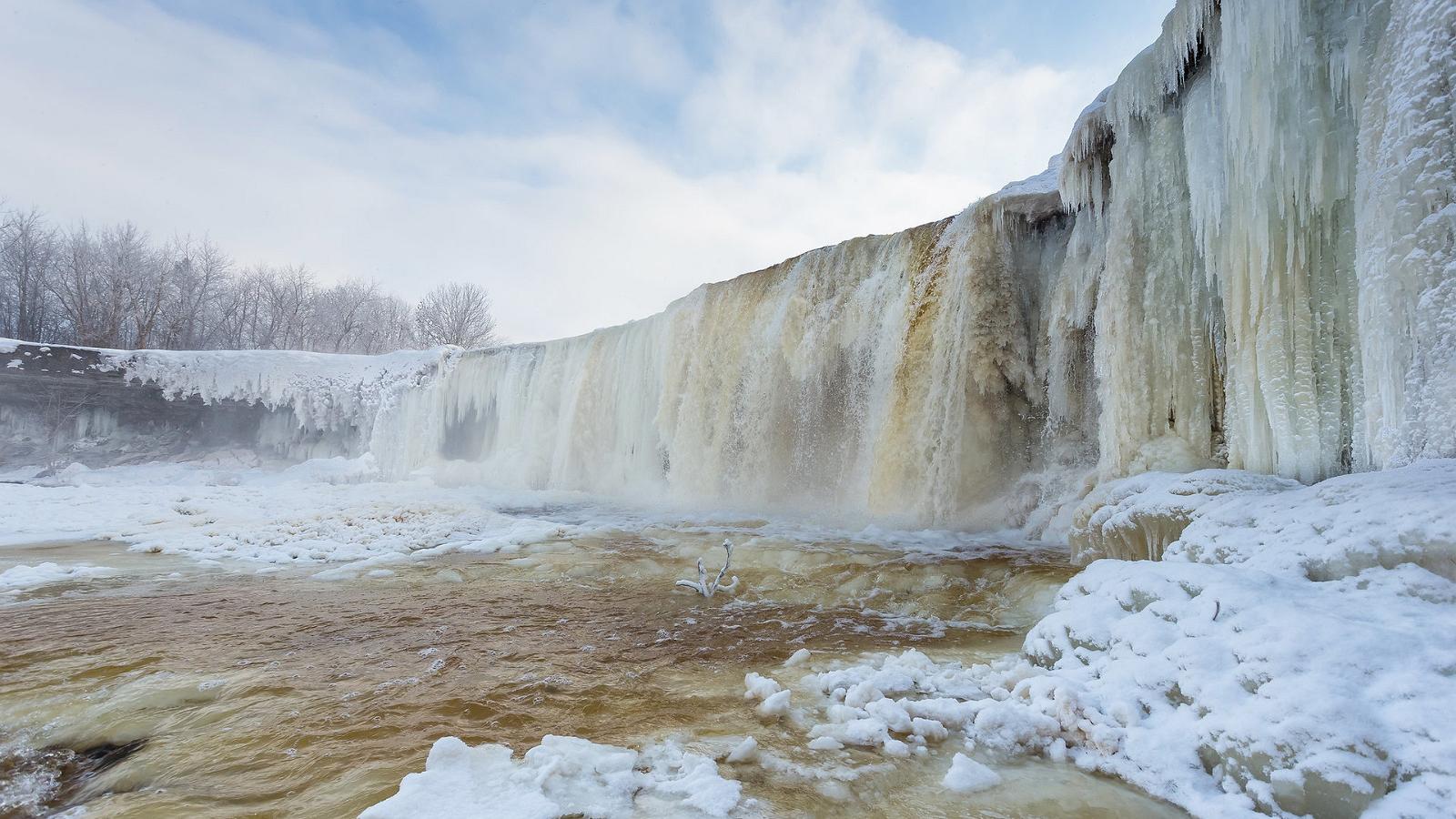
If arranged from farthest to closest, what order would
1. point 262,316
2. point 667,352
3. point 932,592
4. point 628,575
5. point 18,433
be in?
1. point 262,316
2. point 18,433
3. point 667,352
4. point 628,575
5. point 932,592

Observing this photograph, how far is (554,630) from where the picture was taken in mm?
4598

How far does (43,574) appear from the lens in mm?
6191

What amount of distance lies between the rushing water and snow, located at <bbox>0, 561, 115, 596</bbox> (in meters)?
0.29

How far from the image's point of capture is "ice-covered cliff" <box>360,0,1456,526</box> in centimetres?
365

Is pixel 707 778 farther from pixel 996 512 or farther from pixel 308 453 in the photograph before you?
pixel 308 453

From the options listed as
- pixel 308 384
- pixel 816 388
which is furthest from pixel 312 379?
pixel 816 388

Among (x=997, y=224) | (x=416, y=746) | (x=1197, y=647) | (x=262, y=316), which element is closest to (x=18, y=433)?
(x=262, y=316)

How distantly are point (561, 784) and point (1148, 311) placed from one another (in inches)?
281

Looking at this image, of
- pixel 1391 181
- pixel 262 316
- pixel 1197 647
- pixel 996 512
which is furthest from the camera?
pixel 262 316

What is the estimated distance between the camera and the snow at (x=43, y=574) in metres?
5.79

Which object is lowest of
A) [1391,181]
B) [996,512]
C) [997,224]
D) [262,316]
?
[996,512]

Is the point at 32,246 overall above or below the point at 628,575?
above

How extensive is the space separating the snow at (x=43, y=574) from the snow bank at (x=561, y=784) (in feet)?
20.4

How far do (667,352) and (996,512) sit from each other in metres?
8.66
